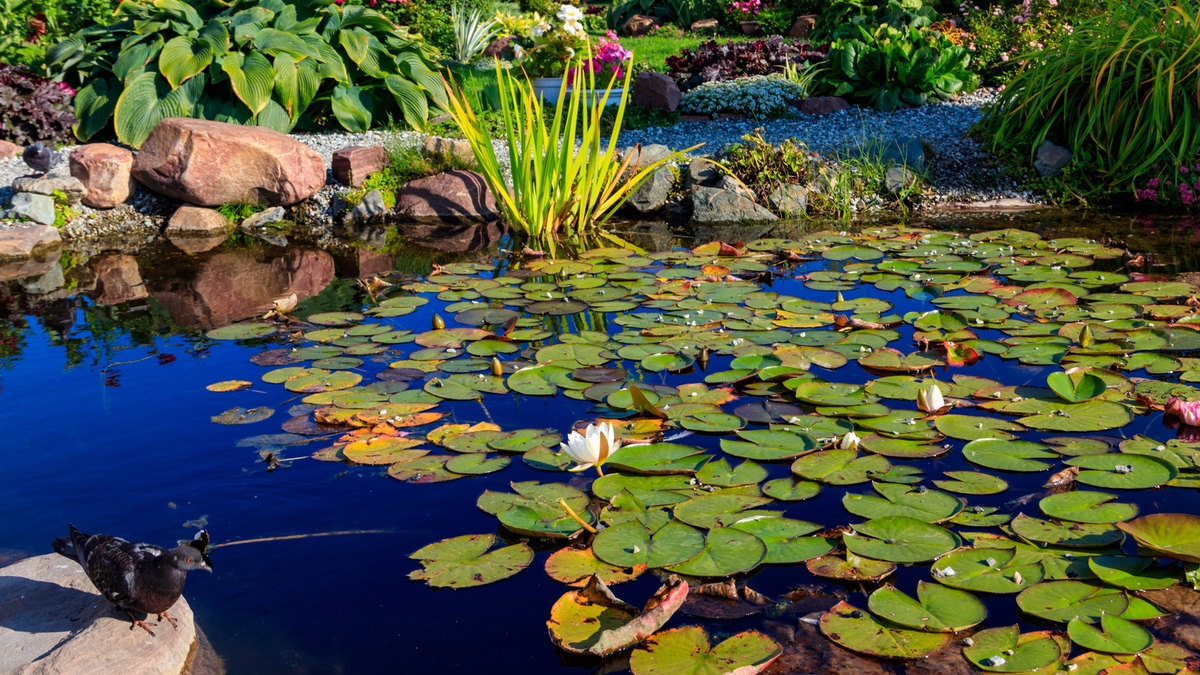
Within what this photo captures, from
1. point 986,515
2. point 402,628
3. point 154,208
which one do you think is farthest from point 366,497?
point 154,208

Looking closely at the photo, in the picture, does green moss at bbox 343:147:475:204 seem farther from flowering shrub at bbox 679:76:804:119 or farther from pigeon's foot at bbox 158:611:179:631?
pigeon's foot at bbox 158:611:179:631

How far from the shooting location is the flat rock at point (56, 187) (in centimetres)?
645

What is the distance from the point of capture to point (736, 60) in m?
9.98

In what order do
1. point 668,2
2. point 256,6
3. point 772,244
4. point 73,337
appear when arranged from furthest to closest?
point 668,2 < point 256,6 < point 772,244 < point 73,337

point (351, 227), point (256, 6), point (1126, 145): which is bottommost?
point (351, 227)

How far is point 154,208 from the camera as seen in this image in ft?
22.1

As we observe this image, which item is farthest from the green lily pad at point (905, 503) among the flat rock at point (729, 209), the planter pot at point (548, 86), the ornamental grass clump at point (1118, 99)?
the planter pot at point (548, 86)

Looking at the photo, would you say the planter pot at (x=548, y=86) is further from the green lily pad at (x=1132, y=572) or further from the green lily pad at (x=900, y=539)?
the green lily pad at (x=1132, y=572)

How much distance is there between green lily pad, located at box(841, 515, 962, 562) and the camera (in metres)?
2.21

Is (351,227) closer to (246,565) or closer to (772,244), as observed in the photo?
(772,244)

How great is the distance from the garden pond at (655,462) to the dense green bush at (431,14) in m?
7.94

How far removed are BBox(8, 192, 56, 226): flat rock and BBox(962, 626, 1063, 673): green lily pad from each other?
6.56 meters

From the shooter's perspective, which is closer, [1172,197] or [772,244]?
[772,244]

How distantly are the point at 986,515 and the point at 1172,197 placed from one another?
15.7 feet
